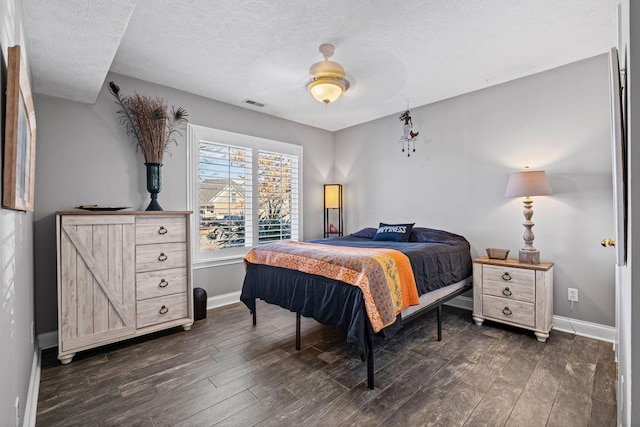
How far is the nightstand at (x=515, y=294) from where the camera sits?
2758 mm

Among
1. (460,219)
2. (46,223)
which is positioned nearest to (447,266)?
(460,219)

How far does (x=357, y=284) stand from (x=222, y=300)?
2381mm

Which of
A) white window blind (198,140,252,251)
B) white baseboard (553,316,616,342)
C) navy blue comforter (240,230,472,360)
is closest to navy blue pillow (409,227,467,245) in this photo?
navy blue comforter (240,230,472,360)

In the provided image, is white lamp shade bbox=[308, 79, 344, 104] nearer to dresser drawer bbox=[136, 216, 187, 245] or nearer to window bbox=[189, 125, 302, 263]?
window bbox=[189, 125, 302, 263]

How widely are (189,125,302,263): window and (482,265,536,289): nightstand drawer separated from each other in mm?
2655

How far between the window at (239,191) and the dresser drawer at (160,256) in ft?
2.02

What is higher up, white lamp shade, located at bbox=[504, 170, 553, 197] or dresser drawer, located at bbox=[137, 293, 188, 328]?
white lamp shade, located at bbox=[504, 170, 553, 197]

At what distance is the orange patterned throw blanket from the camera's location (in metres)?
2.06

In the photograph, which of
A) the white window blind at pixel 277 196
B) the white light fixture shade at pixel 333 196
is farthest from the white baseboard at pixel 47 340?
the white light fixture shade at pixel 333 196

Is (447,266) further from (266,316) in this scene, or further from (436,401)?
(266,316)

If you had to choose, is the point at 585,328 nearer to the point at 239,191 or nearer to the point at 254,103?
the point at 239,191

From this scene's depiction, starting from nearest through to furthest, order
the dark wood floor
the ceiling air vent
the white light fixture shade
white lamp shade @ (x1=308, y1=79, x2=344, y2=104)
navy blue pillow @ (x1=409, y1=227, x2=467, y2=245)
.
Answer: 1. the dark wood floor
2. white lamp shade @ (x1=308, y1=79, x2=344, y2=104)
3. navy blue pillow @ (x1=409, y1=227, x2=467, y2=245)
4. the ceiling air vent
5. the white light fixture shade

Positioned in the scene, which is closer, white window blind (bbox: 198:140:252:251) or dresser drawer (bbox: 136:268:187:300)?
dresser drawer (bbox: 136:268:187:300)

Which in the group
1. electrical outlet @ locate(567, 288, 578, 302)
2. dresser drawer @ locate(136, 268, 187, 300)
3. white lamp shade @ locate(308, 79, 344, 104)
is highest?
white lamp shade @ locate(308, 79, 344, 104)
